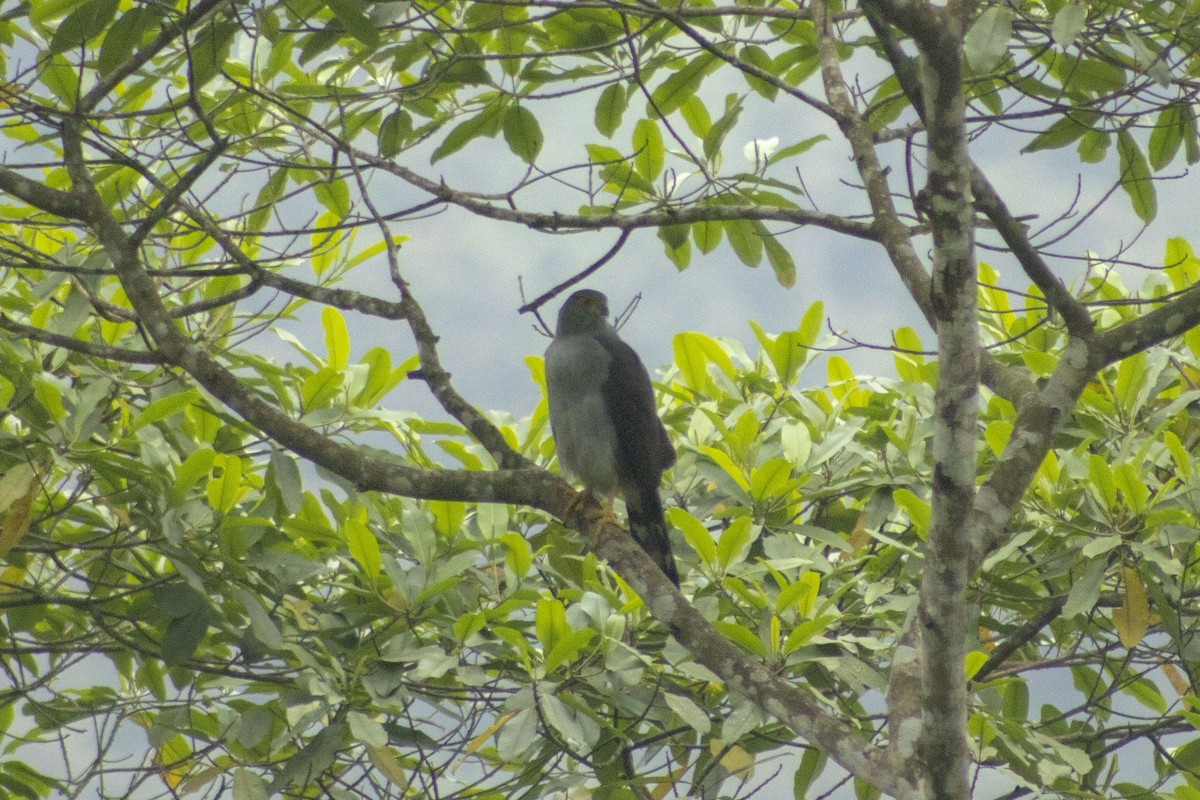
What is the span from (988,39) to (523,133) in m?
1.72

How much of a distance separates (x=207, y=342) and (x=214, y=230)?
0.94m

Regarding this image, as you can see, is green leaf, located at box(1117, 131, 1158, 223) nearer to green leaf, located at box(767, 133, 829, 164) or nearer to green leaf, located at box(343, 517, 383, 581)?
green leaf, located at box(767, 133, 829, 164)

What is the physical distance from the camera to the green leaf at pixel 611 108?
12.8 feet

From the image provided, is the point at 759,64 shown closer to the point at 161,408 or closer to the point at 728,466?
the point at 728,466

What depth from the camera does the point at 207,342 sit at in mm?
4281

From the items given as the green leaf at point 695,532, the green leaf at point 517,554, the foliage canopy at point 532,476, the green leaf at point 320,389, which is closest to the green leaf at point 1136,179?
the foliage canopy at point 532,476

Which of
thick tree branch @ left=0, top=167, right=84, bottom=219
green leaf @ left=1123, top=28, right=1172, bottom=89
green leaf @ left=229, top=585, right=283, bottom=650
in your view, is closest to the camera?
green leaf @ left=1123, top=28, right=1172, bottom=89

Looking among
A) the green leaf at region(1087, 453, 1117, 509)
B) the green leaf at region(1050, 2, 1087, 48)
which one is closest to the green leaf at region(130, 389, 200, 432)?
the green leaf at region(1050, 2, 1087, 48)

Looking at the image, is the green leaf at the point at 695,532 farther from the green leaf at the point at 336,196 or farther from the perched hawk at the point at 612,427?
the green leaf at the point at 336,196

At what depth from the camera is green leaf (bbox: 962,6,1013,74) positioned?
2.70 m

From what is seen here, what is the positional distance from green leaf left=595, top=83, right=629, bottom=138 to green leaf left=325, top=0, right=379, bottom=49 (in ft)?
4.02

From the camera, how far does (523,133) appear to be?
3979 millimetres

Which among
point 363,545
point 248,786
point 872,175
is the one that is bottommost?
point 248,786

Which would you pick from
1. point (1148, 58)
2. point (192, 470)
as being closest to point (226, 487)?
point (192, 470)
